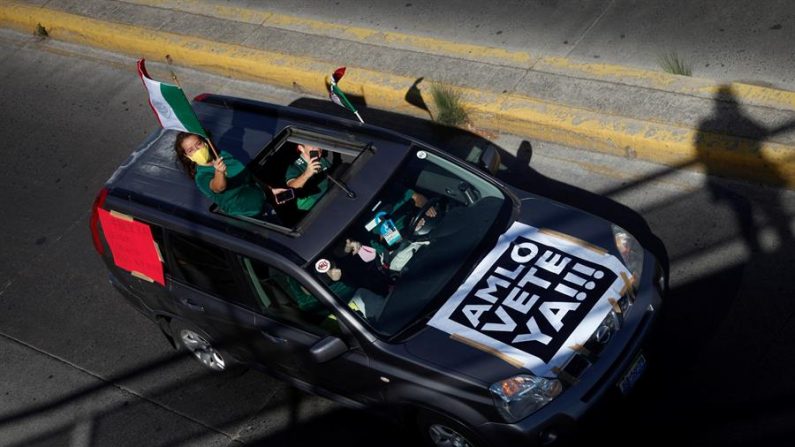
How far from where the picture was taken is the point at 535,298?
6.22m

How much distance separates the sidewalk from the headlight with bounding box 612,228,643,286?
5.97ft

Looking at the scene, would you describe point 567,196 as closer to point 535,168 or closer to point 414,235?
point 535,168

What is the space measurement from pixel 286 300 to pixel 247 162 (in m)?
1.20

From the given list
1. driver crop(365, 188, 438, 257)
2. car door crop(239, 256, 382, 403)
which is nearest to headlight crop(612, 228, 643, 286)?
driver crop(365, 188, 438, 257)

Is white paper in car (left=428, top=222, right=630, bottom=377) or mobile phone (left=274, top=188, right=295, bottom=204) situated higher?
mobile phone (left=274, top=188, right=295, bottom=204)

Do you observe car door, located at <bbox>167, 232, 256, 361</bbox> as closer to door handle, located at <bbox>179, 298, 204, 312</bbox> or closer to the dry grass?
door handle, located at <bbox>179, 298, 204, 312</bbox>

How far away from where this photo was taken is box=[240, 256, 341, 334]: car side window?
6.41 meters

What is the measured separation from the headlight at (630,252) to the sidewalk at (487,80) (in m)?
1.82

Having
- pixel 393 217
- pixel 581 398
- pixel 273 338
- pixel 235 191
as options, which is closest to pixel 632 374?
pixel 581 398

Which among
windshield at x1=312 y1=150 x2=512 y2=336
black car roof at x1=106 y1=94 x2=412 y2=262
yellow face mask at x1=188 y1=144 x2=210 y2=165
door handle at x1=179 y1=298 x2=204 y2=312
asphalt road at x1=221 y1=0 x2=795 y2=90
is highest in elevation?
yellow face mask at x1=188 y1=144 x2=210 y2=165

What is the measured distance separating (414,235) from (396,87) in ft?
11.3

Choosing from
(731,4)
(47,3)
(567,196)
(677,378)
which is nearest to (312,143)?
(567,196)

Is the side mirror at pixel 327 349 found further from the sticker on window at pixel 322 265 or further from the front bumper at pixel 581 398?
A: the front bumper at pixel 581 398

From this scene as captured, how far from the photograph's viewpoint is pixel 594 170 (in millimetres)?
8680
